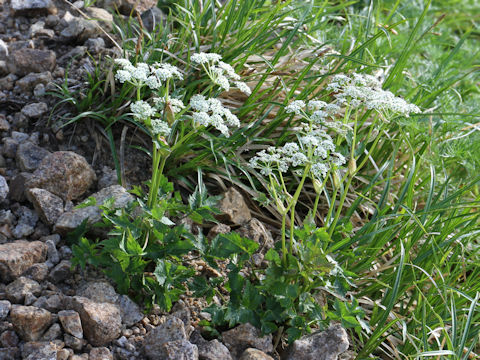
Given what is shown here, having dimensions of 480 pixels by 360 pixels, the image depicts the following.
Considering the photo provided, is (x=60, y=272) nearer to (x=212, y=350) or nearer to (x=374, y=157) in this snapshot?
(x=212, y=350)

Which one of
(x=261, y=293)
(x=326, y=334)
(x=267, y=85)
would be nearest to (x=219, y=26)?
(x=267, y=85)

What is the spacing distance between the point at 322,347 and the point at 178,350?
1.62 ft

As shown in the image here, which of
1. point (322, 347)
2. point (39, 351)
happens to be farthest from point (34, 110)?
point (322, 347)

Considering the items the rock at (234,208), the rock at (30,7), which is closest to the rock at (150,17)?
the rock at (30,7)

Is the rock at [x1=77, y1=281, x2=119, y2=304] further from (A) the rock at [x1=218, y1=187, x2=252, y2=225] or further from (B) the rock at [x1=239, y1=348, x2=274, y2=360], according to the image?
(A) the rock at [x1=218, y1=187, x2=252, y2=225]

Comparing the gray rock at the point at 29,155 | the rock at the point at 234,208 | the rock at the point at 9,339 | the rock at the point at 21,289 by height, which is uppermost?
the rock at the point at 234,208

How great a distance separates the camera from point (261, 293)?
1973 mm

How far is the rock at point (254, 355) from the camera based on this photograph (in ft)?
5.99

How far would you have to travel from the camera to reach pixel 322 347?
1.89 meters

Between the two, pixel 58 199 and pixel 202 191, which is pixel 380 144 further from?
pixel 58 199

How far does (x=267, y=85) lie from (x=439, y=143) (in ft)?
2.96

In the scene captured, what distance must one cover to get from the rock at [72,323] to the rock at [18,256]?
265 millimetres

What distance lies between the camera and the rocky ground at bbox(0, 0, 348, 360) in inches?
69.2

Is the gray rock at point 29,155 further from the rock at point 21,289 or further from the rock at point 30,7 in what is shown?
the rock at point 30,7
